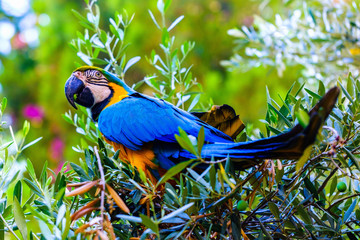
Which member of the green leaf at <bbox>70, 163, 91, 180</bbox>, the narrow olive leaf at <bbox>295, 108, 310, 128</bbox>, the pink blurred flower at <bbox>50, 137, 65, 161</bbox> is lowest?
the pink blurred flower at <bbox>50, 137, 65, 161</bbox>

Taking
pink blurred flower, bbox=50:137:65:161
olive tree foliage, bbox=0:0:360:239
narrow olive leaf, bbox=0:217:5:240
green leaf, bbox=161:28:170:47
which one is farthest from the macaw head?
pink blurred flower, bbox=50:137:65:161

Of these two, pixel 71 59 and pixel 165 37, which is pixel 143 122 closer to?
pixel 165 37

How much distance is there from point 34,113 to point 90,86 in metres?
2.51

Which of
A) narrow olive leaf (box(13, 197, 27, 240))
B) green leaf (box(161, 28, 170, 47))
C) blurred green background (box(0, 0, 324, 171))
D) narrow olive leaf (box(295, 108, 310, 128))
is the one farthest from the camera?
blurred green background (box(0, 0, 324, 171))

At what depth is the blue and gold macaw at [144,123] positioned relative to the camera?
0.73m

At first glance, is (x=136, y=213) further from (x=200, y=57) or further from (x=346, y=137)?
(x=200, y=57)

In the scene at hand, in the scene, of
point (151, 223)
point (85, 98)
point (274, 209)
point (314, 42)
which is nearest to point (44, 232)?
point (151, 223)

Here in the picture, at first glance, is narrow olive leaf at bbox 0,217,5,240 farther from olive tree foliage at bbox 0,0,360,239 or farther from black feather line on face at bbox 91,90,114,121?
black feather line on face at bbox 91,90,114,121

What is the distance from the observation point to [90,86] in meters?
0.92

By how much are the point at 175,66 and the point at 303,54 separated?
24.5 inches

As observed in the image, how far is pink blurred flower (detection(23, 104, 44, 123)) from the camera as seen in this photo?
126 inches

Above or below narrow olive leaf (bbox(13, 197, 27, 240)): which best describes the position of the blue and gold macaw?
above

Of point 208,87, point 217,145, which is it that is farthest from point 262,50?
point 208,87

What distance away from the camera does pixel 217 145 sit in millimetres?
635
